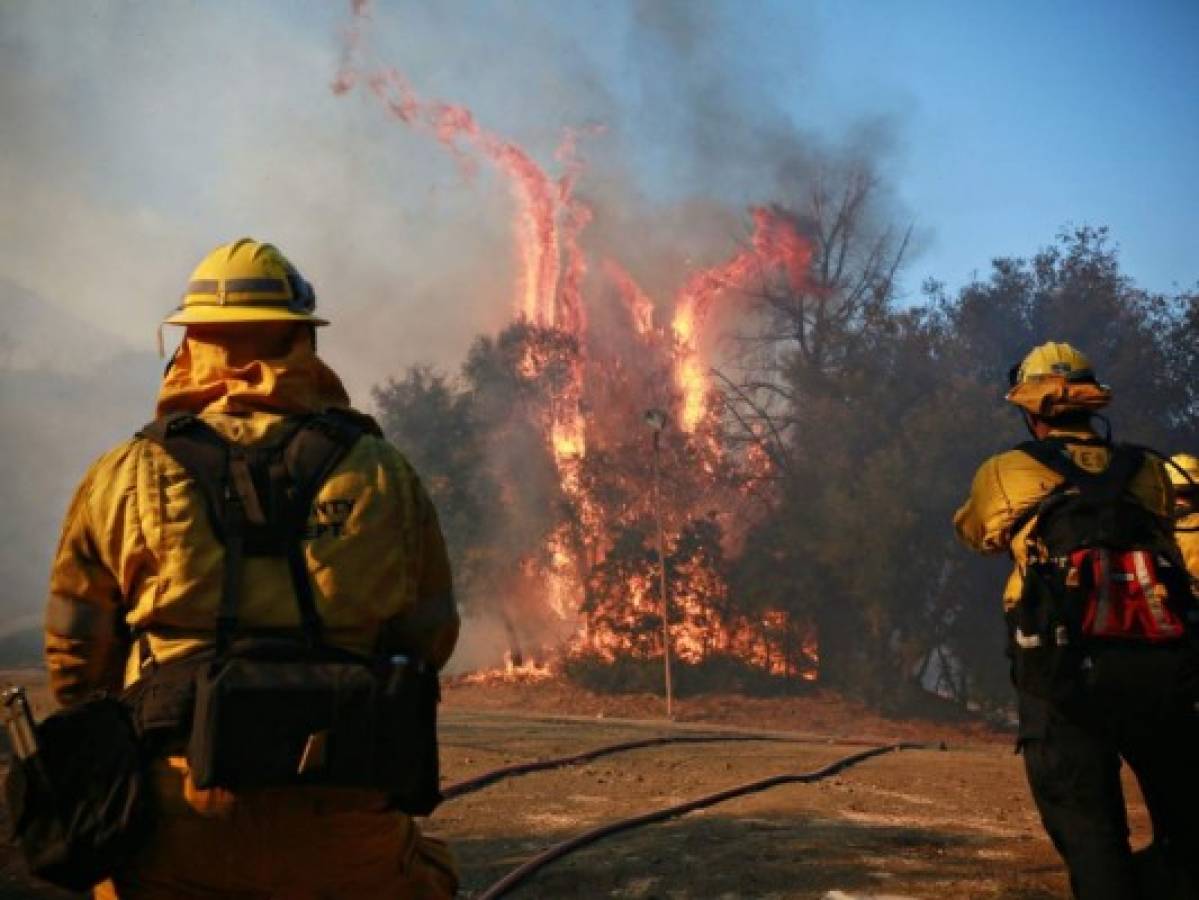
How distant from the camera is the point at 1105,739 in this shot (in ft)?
13.2

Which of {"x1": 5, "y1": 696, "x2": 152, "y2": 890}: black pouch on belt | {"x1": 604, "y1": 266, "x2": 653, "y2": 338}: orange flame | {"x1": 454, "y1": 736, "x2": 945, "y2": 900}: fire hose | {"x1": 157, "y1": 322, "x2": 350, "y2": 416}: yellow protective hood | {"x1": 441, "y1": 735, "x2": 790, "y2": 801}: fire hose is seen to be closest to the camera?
{"x1": 5, "y1": 696, "x2": 152, "y2": 890}: black pouch on belt

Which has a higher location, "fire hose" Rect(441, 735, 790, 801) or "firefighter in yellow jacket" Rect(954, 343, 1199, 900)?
"firefighter in yellow jacket" Rect(954, 343, 1199, 900)

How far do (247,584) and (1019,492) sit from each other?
2921 mm

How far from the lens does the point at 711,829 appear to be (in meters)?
7.95

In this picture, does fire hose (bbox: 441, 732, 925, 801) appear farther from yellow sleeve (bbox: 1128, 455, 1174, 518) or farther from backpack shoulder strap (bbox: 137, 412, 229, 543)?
backpack shoulder strap (bbox: 137, 412, 229, 543)

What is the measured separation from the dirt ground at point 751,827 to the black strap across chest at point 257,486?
12.7ft

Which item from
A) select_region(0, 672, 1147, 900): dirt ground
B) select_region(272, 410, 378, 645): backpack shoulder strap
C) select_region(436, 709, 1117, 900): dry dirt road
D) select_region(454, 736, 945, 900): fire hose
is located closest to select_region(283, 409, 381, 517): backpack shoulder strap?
select_region(272, 410, 378, 645): backpack shoulder strap

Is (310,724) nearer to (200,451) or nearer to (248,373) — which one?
(200,451)

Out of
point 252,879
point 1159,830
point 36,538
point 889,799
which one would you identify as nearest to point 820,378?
point 889,799

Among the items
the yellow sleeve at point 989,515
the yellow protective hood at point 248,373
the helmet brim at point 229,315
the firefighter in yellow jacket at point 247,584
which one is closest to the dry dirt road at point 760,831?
the yellow sleeve at point 989,515

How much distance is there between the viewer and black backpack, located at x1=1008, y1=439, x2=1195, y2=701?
4086 mm

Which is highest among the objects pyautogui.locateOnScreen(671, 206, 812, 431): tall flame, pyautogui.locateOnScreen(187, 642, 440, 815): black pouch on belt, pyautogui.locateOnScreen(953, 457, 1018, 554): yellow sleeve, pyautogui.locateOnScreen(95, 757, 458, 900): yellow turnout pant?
pyautogui.locateOnScreen(671, 206, 812, 431): tall flame

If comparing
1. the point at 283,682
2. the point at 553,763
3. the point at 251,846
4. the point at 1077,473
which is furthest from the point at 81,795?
the point at 553,763

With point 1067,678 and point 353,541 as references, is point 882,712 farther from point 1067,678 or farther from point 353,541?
point 353,541
